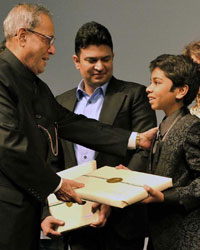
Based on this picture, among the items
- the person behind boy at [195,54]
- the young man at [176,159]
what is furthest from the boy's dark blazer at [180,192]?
the person behind boy at [195,54]

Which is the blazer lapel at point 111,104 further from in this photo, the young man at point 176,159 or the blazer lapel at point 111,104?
the young man at point 176,159

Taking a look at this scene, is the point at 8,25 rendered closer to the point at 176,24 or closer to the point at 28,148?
the point at 28,148

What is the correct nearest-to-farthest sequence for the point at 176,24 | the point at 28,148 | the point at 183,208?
the point at 28,148, the point at 183,208, the point at 176,24

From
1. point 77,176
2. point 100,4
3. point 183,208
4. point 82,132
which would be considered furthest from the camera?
point 100,4

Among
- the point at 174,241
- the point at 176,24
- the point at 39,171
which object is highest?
the point at 176,24

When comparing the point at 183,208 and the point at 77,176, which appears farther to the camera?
the point at 77,176

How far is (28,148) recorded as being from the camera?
2041 millimetres

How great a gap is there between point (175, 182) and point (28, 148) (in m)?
0.70

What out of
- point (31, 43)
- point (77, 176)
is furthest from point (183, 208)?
point (31, 43)

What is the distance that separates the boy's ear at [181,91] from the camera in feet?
7.81

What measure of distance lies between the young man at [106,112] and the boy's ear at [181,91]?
0.37 metres

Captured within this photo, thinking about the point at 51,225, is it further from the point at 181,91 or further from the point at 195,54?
the point at 195,54

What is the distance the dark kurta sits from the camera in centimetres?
203

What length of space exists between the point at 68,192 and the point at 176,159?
52cm
